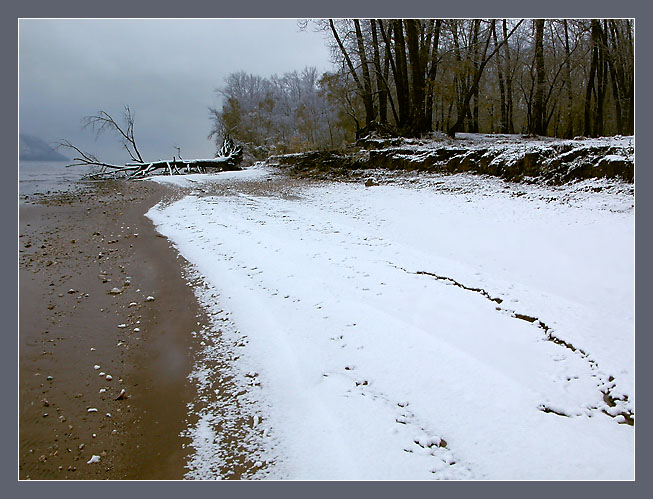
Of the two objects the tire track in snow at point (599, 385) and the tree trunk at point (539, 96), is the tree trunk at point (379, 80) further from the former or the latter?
the tire track in snow at point (599, 385)

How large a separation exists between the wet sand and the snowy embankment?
0.16 metres

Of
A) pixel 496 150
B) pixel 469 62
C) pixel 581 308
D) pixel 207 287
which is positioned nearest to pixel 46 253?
pixel 207 287

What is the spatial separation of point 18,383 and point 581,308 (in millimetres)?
2791

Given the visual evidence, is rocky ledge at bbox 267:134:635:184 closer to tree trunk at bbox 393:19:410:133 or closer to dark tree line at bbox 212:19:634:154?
tree trunk at bbox 393:19:410:133

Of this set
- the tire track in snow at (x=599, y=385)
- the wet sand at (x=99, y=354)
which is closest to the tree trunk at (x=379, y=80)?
the wet sand at (x=99, y=354)

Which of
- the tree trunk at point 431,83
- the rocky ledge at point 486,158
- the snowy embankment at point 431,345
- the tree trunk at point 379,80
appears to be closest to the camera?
the snowy embankment at point 431,345

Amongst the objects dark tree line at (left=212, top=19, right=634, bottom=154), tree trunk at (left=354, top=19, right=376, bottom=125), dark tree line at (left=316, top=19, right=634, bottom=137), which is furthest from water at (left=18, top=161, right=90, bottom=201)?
tree trunk at (left=354, top=19, right=376, bottom=125)

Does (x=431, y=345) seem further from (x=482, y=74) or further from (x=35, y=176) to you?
(x=482, y=74)

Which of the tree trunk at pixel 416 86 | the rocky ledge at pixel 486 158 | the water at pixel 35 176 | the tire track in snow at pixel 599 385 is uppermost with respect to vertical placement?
the tree trunk at pixel 416 86

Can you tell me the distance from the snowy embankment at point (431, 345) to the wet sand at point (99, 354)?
157 mm

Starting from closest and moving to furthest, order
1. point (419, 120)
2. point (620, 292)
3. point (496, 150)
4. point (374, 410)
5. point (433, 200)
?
point (374, 410) → point (620, 292) → point (433, 200) → point (496, 150) → point (419, 120)

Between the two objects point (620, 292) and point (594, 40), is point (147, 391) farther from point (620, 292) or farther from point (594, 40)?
point (594, 40)

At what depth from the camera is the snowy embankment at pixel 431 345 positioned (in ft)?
4.60

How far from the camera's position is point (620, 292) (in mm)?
2139
